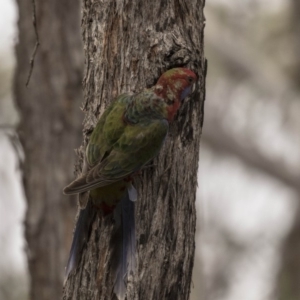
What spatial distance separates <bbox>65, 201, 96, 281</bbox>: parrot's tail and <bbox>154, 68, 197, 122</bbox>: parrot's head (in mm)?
674

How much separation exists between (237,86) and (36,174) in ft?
24.5

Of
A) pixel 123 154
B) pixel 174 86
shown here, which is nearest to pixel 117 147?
pixel 123 154

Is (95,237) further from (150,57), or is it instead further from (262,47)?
(262,47)

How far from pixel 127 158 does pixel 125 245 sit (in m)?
0.45

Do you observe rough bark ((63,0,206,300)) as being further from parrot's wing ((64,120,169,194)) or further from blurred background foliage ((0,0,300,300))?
blurred background foliage ((0,0,300,300))

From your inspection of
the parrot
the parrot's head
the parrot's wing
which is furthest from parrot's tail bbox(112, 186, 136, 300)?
the parrot's head

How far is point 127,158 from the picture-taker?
3646mm

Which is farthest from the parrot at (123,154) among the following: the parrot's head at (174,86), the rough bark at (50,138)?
the rough bark at (50,138)

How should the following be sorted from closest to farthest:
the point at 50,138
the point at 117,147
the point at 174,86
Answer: the point at 174,86 → the point at 117,147 → the point at 50,138

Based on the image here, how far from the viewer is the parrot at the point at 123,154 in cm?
361

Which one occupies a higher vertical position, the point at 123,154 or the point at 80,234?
the point at 123,154

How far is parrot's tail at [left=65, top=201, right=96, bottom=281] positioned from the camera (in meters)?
3.78

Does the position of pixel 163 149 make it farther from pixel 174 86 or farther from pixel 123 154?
pixel 174 86

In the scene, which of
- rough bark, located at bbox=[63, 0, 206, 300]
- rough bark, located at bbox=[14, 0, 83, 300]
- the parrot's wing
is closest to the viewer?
the parrot's wing
